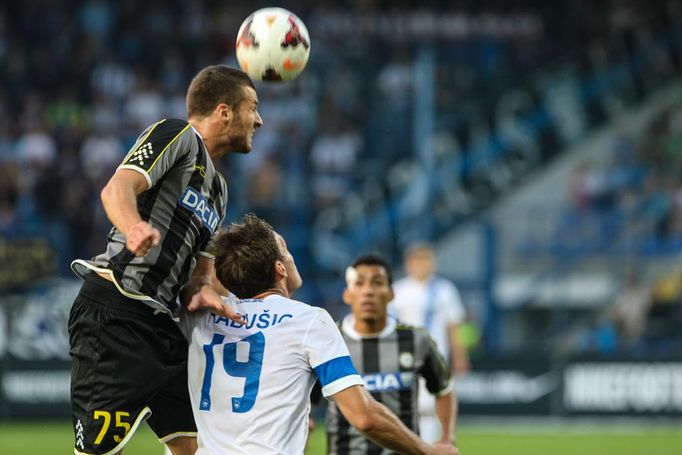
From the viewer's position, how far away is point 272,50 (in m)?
6.11

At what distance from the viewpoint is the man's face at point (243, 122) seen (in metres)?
5.61

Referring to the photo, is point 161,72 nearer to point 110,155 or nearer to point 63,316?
point 110,155

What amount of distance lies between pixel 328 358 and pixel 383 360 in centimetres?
228

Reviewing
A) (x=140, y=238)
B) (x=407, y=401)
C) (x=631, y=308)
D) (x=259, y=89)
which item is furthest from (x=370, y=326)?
(x=259, y=89)

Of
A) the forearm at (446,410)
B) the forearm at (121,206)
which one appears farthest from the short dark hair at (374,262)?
the forearm at (121,206)

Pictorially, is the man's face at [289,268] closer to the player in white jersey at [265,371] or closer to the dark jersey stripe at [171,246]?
the player in white jersey at [265,371]

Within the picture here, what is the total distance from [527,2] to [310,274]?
800cm

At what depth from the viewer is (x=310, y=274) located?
17.3 m

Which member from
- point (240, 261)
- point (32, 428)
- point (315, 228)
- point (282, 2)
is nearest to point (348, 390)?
point (240, 261)

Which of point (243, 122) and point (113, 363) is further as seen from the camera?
point (243, 122)

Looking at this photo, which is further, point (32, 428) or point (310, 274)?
point (310, 274)

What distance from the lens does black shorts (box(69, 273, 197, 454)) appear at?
5301 mm

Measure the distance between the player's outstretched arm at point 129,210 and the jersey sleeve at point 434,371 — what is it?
8.13 feet

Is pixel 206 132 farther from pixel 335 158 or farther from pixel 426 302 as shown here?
pixel 335 158
